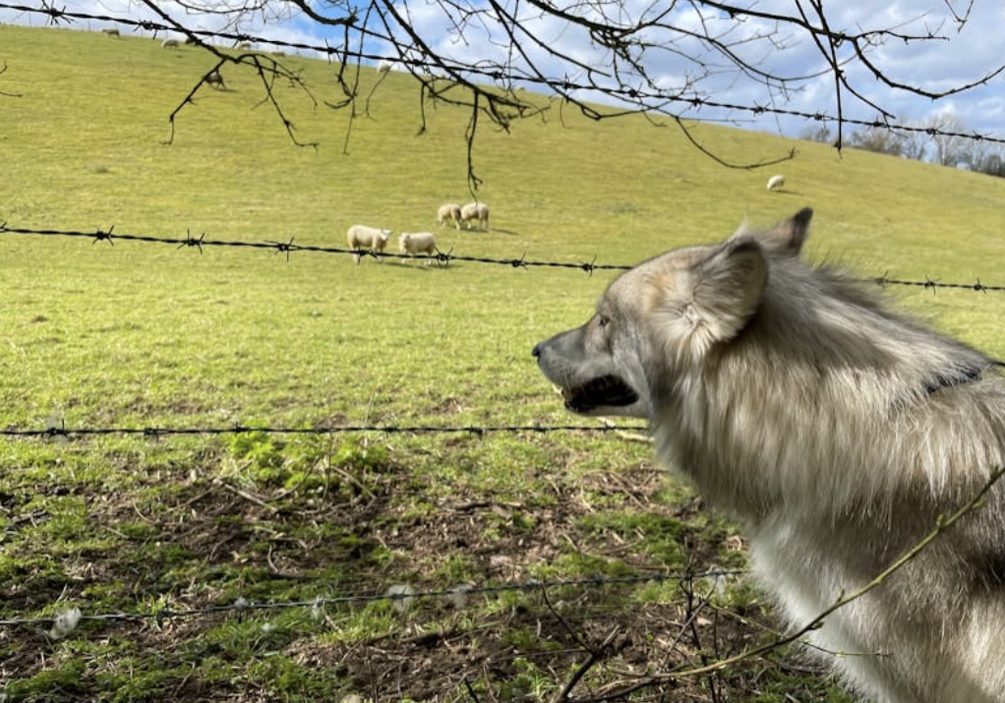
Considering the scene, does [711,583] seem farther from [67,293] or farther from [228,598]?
[67,293]

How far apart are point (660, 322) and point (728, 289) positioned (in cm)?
36

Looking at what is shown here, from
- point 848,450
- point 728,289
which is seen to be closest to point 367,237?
point 728,289

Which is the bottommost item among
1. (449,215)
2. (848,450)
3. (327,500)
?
(327,500)

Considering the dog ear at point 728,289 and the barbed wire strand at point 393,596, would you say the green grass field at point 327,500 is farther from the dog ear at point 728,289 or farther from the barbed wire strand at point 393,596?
the dog ear at point 728,289

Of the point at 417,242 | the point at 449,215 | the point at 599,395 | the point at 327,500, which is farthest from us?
the point at 449,215

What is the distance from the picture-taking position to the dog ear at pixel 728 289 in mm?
2168

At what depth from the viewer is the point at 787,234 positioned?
9.46ft

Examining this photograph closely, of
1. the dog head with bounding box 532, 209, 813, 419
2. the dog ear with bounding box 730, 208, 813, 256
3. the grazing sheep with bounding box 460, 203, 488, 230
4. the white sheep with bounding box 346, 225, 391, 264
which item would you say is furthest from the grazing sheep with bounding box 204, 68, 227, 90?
the grazing sheep with bounding box 460, 203, 488, 230

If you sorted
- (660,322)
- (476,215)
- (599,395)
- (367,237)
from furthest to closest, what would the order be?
(476,215) < (367,237) < (599,395) < (660,322)

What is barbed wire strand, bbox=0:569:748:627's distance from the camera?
132 inches

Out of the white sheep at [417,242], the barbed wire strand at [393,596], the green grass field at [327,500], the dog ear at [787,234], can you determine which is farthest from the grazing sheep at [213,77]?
the white sheep at [417,242]

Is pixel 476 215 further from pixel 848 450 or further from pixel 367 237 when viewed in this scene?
pixel 848 450

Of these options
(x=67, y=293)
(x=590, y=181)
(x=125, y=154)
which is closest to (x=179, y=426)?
(x=67, y=293)

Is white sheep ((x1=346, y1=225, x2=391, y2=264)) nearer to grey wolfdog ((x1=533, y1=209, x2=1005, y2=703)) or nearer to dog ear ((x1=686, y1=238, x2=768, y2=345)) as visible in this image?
grey wolfdog ((x1=533, y1=209, x2=1005, y2=703))
